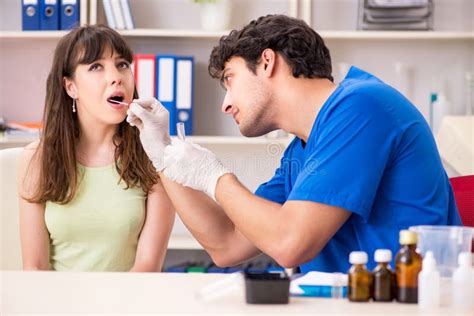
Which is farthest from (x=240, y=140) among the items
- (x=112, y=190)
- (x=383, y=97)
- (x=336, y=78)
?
(x=383, y=97)

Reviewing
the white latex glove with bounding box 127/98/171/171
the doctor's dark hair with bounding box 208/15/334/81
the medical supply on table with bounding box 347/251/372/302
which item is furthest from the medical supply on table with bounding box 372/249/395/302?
the white latex glove with bounding box 127/98/171/171

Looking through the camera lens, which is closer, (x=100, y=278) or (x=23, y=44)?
(x=100, y=278)

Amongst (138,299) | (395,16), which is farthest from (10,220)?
(395,16)

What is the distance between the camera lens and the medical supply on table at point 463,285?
127 centimetres

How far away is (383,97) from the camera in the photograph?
1674mm

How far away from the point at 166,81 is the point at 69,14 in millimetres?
514

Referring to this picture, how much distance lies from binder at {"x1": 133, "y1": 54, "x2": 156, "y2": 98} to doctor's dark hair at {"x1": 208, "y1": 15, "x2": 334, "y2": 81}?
1.47m

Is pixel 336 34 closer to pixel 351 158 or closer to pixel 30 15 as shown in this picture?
pixel 30 15

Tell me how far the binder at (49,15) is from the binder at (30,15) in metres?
0.02

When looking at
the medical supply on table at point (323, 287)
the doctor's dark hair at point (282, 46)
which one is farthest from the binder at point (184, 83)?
the medical supply on table at point (323, 287)

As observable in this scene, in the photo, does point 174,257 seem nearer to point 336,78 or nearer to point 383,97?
point 336,78

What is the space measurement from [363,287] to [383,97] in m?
0.51

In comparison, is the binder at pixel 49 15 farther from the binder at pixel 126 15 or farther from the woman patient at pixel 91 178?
the woman patient at pixel 91 178

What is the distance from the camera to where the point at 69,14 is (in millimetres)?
3424
